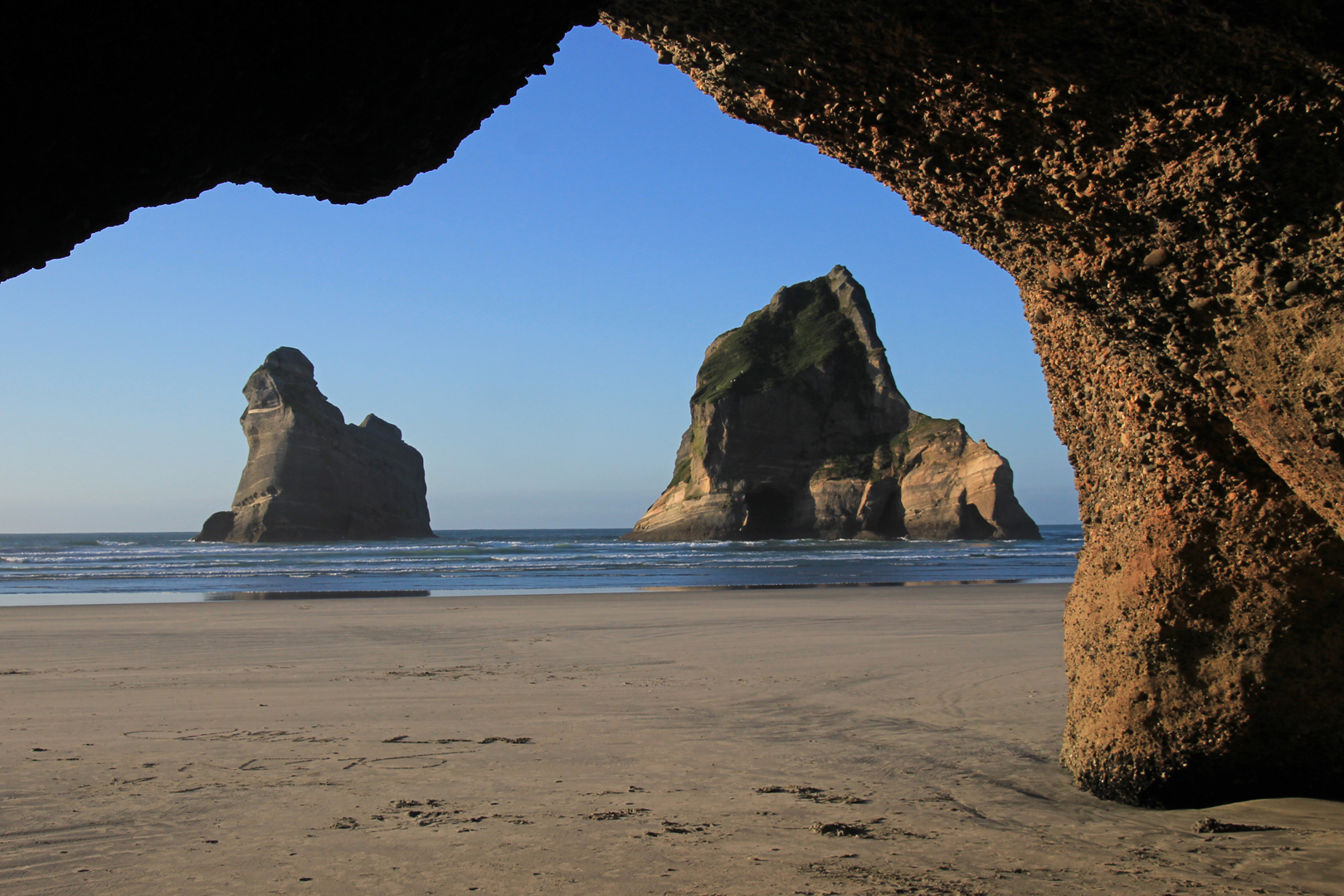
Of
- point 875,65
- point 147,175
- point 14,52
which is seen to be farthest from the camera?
point 875,65

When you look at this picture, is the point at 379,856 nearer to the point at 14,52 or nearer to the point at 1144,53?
the point at 14,52

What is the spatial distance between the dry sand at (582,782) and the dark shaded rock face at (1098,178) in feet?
2.41

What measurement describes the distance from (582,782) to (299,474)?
78343mm

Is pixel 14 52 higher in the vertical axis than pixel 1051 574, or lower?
higher

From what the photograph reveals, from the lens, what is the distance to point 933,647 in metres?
9.25

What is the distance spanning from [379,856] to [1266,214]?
143 inches

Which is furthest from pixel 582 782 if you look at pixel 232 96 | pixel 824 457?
pixel 824 457

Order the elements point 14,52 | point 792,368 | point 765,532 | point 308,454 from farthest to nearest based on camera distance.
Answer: point 308,454, point 792,368, point 765,532, point 14,52

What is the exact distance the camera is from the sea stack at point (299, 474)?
74812mm

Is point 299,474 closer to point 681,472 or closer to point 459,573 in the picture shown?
point 681,472

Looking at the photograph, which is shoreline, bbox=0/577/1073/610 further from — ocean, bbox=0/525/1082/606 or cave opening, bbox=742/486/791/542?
cave opening, bbox=742/486/791/542

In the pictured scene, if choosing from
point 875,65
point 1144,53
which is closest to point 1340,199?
point 1144,53

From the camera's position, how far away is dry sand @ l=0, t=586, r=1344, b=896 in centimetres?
334

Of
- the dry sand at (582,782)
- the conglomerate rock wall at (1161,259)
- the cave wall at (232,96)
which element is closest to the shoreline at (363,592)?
the dry sand at (582,782)
